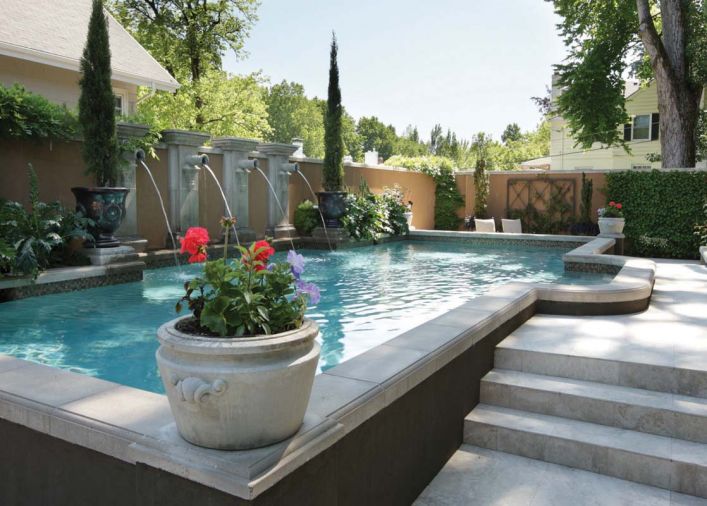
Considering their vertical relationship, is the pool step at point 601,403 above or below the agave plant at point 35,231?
below

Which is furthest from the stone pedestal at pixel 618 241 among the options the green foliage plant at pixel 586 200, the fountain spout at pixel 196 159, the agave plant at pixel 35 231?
the agave plant at pixel 35 231

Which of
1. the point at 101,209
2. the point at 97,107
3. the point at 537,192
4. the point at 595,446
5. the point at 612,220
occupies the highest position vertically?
the point at 97,107

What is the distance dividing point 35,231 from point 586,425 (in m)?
6.60

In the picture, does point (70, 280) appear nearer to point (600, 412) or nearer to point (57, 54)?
point (600, 412)

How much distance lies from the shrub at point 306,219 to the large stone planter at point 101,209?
5.51 metres

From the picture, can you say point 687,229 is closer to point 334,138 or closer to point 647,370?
point 334,138

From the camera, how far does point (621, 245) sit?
12.4 meters

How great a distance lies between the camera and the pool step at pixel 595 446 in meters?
3.08

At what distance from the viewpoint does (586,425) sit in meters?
3.58

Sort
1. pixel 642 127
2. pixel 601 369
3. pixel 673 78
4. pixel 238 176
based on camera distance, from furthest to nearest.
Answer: pixel 642 127 → pixel 673 78 → pixel 238 176 → pixel 601 369

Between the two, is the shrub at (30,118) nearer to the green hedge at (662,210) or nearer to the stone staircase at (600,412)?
the stone staircase at (600,412)

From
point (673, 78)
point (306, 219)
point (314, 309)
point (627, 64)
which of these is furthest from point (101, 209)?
point (627, 64)

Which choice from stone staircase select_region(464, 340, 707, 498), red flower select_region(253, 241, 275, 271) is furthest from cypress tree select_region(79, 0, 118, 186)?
red flower select_region(253, 241, 275, 271)

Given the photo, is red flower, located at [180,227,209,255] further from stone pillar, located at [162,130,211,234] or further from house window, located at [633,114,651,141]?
house window, located at [633,114,651,141]
